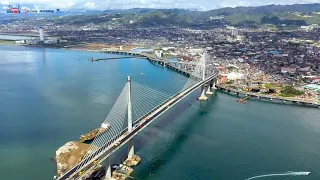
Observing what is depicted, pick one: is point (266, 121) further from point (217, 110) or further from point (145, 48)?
point (145, 48)

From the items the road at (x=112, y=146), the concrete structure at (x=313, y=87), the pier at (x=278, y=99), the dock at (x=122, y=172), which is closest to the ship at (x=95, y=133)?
the road at (x=112, y=146)

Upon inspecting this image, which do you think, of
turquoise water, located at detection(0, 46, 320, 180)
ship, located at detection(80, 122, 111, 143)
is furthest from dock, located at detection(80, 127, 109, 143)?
turquoise water, located at detection(0, 46, 320, 180)

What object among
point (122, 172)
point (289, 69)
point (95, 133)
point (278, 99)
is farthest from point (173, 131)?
point (289, 69)

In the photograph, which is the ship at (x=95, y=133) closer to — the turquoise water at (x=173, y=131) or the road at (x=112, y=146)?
the turquoise water at (x=173, y=131)

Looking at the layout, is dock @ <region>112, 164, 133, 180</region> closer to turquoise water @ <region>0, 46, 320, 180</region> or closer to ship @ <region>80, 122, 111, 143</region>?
turquoise water @ <region>0, 46, 320, 180</region>

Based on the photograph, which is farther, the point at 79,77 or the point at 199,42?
the point at 199,42

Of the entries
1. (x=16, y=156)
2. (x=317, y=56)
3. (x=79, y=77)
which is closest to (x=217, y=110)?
(x=16, y=156)
